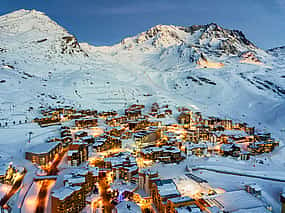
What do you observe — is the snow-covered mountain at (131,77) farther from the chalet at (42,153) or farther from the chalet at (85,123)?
the chalet at (42,153)

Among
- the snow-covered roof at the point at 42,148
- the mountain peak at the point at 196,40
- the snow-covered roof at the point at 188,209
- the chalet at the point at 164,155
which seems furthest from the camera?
the mountain peak at the point at 196,40

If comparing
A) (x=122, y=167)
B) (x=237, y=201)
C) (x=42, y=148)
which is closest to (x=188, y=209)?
(x=237, y=201)

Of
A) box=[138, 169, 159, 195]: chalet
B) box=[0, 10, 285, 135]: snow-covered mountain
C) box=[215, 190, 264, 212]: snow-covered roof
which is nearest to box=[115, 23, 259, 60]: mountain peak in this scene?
box=[0, 10, 285, 135]: snow-covered mountain

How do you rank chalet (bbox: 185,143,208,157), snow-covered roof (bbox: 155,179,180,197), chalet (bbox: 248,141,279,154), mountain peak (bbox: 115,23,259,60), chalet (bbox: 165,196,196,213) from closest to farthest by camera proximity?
chalet (bbox: 165,196,196,213) < snow-covered roof (bbox: 155,179,180,197) < chalet (bbox: 185,143,208,157) < chalet (bbox: 248,141,279,154) < mountain peak (bbox: 115,23,259,60)

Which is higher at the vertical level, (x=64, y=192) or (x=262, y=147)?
(x=262, y=147)

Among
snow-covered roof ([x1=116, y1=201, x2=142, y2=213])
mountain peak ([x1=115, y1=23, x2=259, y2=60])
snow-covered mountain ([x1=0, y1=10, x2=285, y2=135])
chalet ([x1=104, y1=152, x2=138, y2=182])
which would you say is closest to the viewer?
snow-covered roof ([x1=116, y1=201, x2=142, y2=213])

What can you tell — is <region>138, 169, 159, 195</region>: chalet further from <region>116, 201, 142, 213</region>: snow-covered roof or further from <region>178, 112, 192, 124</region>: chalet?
<region>178, 112, 192, 124</region>: chalet

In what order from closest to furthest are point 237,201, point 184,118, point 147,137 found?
point 237,201 → point 147,137 → point 184,118

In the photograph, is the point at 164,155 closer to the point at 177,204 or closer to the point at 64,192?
the point at 177,204

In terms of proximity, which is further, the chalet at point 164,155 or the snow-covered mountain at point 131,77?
the snow-covered mountain at point 131,77

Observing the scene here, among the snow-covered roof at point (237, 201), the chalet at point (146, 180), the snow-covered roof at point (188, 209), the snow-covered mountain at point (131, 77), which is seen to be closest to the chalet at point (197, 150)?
the chalet at point (146, 180)
